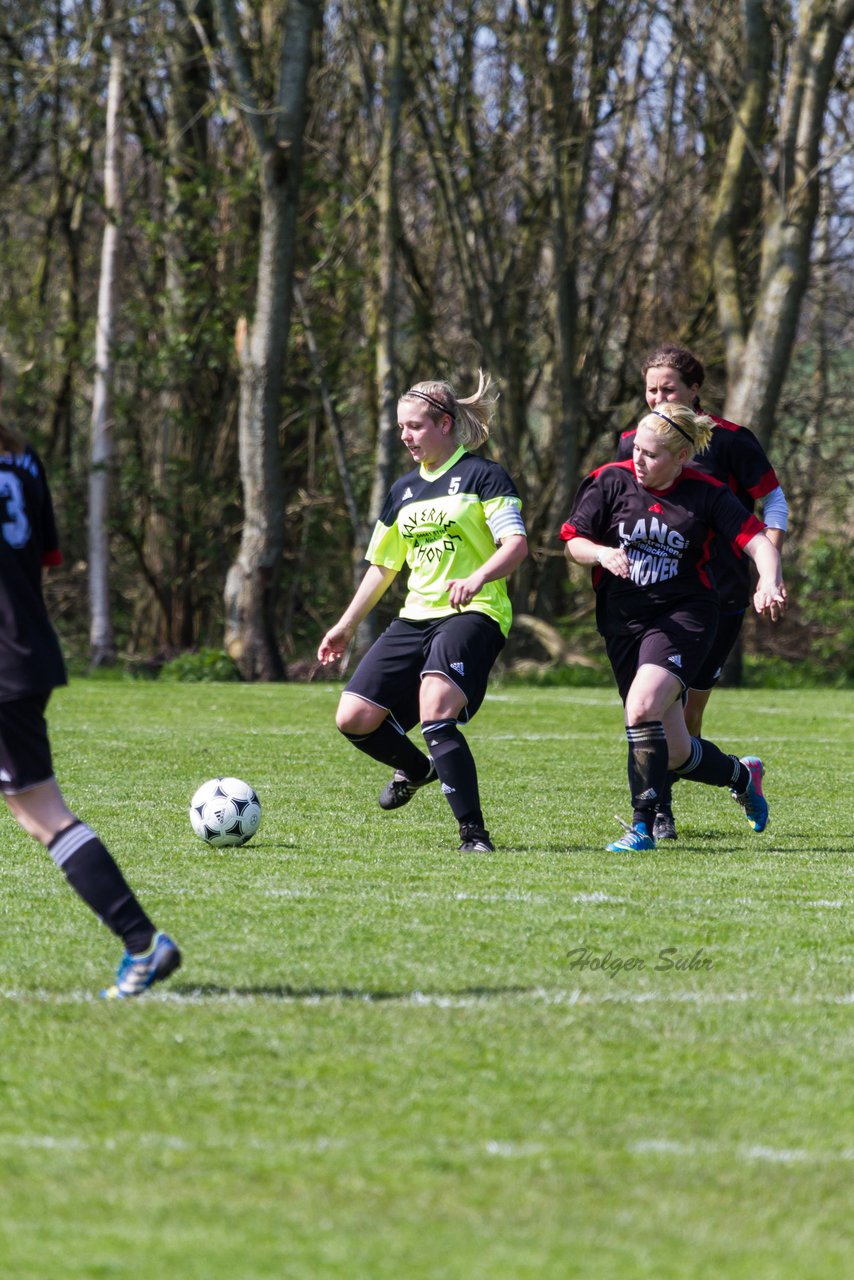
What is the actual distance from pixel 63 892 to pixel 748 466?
357 centimetres

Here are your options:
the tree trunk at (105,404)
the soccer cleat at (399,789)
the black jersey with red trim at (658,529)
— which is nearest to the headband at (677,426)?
the black jersey with red trim at (658,529)

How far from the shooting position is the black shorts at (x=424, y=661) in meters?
6.66

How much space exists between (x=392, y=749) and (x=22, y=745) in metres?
3.26

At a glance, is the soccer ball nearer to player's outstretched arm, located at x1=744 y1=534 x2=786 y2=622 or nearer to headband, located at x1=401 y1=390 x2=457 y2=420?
headband, located at x1=401 y1=390 x2=457 y2=420

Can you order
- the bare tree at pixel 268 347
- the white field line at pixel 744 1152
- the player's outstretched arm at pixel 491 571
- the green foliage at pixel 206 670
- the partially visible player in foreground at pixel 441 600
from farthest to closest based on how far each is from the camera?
the green foliage at pixel 206 670 → the bare tree at pixel 268 347 → the partially visible player in foreground at pixel 441 600 → the player's outstretched arm at pixel 491 571 → the white field line at pixel 744 1152

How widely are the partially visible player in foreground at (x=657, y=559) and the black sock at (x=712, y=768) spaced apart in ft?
0.42

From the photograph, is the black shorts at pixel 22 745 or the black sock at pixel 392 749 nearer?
the black shorts at pixel 22 745

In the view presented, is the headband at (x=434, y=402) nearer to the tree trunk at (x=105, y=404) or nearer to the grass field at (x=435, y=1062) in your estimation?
the grass field at (x=435, y=1062)

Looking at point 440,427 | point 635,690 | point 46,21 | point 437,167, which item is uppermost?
point 46,21

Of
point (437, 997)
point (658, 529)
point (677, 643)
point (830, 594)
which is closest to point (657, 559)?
point (658, 529)

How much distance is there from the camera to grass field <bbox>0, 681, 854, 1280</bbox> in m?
2.66

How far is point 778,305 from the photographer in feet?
60.6

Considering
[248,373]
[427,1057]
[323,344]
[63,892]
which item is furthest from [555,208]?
[427,1057]

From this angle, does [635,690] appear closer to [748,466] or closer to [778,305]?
[748,466]
